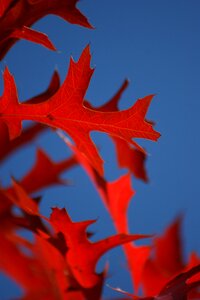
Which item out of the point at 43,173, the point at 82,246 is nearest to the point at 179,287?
the point at 82,246

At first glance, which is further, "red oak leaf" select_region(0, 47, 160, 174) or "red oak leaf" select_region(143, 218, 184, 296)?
"red oak leaf" select_region(143, 218, 184, 296)

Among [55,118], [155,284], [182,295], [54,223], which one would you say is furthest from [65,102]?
[155,284]

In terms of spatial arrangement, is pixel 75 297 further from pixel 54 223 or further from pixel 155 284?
pixel 54 223

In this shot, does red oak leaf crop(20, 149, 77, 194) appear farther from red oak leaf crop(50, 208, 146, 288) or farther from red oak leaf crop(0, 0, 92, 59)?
red oak leaf crop(0, 0, 92, 59)

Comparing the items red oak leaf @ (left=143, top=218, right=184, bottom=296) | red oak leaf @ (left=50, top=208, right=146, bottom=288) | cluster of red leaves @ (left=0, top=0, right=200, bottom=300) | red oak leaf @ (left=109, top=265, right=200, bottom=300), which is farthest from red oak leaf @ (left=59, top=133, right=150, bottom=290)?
red oak leaf @ (left=143, top=218, right=184, bottom=296)

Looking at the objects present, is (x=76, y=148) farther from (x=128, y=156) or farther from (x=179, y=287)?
(x=179, y=287)

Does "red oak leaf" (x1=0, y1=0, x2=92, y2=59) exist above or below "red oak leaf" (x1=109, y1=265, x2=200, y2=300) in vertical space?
above
